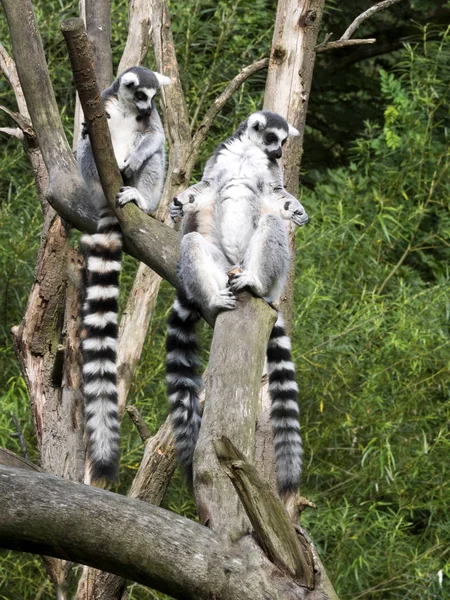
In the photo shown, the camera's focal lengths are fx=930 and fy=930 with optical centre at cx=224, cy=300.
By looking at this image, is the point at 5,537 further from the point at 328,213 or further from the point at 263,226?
the point at 328,213

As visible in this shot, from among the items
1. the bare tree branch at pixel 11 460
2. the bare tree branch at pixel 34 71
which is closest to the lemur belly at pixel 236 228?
the bare tree branch at pixel 34 71

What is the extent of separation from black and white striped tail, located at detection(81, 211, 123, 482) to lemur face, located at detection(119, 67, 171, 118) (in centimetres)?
105

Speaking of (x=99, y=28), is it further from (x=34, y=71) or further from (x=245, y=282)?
(x=245, y=282)

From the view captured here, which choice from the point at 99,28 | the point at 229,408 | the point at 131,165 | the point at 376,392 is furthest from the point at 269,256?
the point at 376,392

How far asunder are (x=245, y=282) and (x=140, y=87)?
6.78 ft

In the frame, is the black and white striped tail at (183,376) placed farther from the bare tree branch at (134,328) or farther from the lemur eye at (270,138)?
the bare tree branch at (134,328)

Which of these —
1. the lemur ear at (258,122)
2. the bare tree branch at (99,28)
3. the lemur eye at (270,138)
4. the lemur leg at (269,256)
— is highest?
the bare tree branch at (99,28)

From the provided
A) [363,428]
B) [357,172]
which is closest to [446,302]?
[363,428]

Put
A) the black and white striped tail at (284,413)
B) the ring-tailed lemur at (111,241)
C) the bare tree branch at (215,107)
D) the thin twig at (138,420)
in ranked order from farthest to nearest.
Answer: the bare tree branch at (215,107), the thin twig at (138,420), the ring-tailed lemur at (111,241), the black and white striped tail at (284,413)

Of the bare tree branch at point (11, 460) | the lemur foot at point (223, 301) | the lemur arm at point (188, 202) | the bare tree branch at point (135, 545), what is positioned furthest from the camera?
the lemur arm at point (188, 202)

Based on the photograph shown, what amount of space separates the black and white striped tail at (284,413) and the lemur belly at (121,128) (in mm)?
1850

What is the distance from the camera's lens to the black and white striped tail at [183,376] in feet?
12.5

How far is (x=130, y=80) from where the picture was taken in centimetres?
546

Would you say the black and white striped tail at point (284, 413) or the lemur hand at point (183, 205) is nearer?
the black and white striped tail at point (284, 413)
